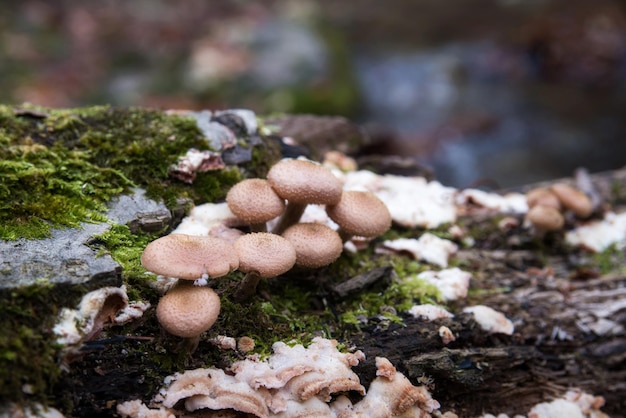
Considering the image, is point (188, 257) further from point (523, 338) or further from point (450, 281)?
point (523, 338)

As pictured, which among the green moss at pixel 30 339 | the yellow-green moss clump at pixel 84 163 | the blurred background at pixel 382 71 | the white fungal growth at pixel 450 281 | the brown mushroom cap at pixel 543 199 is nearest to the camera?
the green moss at pixel 30 339

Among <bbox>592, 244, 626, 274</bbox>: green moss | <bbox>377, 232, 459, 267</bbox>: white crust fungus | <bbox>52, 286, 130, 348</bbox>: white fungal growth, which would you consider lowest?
<bbox>52, 286, 130, 348</bbox>: white fungal growth

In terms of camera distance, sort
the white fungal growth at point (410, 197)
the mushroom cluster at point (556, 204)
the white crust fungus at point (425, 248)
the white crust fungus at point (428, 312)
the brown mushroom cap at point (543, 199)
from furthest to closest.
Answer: the brown mushroom cap at point (543, 199), the mushroom cluster at point (556, 204), the white fungal growth at point (410, 197), the white crust fungus at point (425, 248), the white crust fungus at point (428, 312)

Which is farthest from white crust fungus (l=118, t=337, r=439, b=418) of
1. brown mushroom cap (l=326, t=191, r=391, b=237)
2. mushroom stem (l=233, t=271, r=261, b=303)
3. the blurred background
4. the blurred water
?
the blurred water

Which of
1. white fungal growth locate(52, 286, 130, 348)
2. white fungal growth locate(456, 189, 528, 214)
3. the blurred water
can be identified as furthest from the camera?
the blurred water

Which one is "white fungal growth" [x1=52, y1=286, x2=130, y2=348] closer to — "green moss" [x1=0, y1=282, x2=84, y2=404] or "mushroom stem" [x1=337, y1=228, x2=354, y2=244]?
"green moss" [x1=0, y1=282, x2=84, y2=404]

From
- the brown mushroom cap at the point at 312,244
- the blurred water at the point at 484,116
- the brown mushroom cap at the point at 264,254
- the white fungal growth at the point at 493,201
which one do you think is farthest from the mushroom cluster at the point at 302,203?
the blurred water at the point at 484,116

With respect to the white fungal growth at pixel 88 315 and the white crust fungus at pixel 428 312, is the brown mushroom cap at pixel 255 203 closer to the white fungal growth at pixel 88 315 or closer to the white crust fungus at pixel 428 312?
the white fungal growth at pixel 88 315
